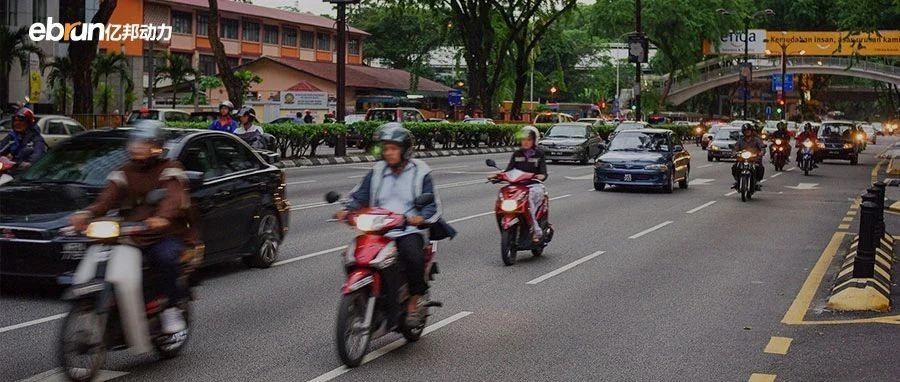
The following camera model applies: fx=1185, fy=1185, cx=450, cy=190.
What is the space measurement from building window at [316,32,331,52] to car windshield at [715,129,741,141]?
4442 cm

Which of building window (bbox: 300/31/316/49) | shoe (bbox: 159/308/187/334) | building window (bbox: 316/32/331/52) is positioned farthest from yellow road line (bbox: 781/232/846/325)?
building window (bbox: 316/32/331/52)

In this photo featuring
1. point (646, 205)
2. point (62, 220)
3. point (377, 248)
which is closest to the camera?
point (377, 248)

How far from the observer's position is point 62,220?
10086 mm

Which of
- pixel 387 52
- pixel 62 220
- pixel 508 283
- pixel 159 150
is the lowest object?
pixel 508 283

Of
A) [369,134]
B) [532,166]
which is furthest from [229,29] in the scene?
[532,166]

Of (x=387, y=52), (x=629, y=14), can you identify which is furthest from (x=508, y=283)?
(x=387, y=52)

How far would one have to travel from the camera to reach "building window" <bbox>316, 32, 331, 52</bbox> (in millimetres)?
86250

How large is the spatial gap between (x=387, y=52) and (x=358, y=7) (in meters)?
5.06

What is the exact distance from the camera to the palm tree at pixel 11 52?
44.5 meters

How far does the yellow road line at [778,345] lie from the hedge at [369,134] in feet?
61.5

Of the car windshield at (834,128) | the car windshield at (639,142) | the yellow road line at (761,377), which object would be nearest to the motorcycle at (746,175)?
the car windshield at (639,142)

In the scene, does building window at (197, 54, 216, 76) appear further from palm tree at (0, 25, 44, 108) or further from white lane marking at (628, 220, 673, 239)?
white lane marking at (628, 220, 673, 239)

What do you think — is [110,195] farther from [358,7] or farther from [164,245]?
[358,7]

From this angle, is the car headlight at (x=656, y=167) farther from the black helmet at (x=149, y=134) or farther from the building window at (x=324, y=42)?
the building window at (x=324, y=42)
